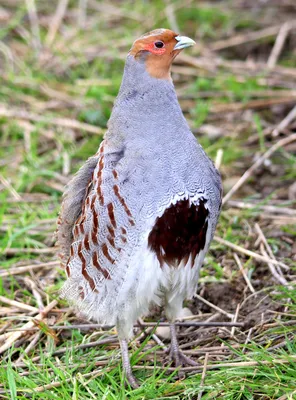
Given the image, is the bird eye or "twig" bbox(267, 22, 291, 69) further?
"twig" bbox(267, 22, 291, 69)

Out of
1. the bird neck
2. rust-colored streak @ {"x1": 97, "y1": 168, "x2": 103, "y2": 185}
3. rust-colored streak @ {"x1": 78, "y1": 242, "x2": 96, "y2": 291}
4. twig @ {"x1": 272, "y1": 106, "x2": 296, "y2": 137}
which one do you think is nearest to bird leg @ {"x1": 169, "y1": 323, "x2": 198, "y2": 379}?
rust-colored streak @ {"x1": 78, "y1": 242, "x2": 96, "y2": 291}

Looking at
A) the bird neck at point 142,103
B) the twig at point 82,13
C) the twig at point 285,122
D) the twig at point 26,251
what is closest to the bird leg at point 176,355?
the bird neck at point 142,103

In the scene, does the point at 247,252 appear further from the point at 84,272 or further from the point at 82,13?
the point at 82,13

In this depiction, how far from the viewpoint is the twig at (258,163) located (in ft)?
16.1

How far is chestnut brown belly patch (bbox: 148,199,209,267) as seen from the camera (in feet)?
10.4

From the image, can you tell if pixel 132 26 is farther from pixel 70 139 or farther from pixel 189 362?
pixel 189 362

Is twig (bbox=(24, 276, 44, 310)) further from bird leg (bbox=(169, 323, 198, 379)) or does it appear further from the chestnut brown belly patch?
the chestnut brown belly patch

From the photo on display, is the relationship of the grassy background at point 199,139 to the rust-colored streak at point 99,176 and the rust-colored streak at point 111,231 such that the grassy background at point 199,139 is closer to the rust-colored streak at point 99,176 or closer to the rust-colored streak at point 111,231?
the rust-colored streak at point 111,231

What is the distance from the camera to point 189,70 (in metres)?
6.59

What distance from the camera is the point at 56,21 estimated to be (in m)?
7.50

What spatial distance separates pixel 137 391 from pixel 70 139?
2923 mm

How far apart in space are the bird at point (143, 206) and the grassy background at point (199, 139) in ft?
1.25

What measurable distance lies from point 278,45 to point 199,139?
160cm

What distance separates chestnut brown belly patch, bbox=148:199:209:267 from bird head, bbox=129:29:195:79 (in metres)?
0.64
